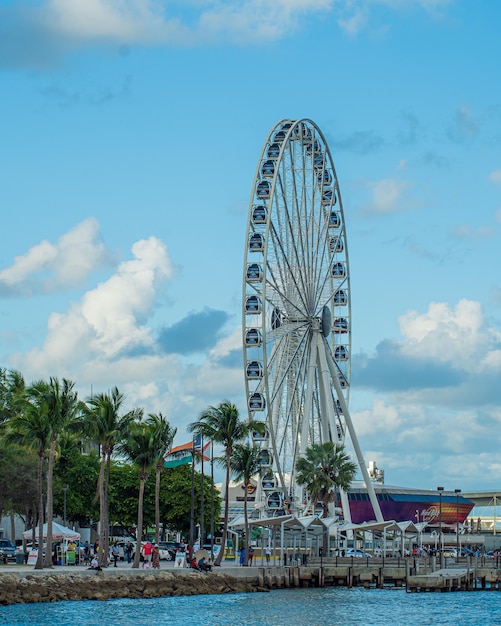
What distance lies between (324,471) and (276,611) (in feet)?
111

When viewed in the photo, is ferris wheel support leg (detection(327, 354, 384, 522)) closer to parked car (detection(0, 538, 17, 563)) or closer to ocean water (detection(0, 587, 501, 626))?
ocean water (detection(0, 587, 501, 626))

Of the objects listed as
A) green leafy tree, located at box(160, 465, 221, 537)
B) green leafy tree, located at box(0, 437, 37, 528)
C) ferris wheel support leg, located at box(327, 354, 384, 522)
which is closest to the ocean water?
ferris wheel support leg, located at box(327, 354, 384, 522)

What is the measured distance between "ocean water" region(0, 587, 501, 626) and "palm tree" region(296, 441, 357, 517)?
1838cm

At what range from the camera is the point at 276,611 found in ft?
200

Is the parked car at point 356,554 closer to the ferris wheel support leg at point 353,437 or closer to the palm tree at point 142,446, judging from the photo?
the ferris wheel support leg at point 353,437

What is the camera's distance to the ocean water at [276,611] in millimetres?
55531

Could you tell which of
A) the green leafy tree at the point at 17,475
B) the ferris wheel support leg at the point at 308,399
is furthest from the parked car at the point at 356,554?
the green leafy tree at the point at 17,475

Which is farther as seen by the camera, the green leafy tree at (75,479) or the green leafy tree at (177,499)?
the green leafy tree at (177,499)

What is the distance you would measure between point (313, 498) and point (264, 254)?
2580cm

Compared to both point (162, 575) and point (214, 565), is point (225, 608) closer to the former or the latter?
point (162, 575)

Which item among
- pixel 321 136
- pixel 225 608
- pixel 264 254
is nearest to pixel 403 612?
pixel 225 608

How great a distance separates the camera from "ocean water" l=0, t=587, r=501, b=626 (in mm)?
55531

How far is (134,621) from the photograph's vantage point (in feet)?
182

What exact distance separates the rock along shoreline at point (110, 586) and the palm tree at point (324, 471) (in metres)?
18.8
